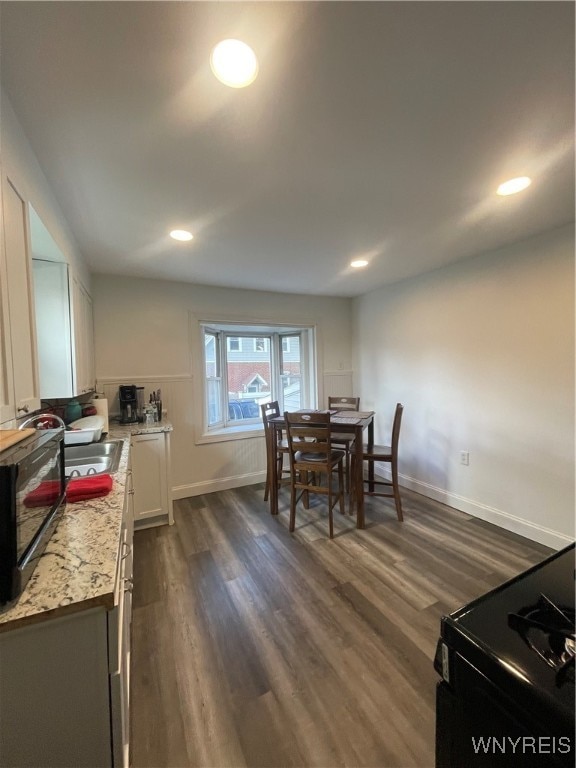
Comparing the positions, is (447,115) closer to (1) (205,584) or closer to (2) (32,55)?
(2) (32,55)

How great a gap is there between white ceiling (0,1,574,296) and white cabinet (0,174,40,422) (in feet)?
1.28

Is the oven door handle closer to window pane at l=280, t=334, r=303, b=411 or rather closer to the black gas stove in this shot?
the black gas stove

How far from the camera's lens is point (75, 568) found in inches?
33.1

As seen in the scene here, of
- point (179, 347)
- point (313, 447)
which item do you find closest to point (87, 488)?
point (313, 447)

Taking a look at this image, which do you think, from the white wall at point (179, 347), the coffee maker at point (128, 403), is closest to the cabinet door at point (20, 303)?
the coffee maker at point (128, 403)

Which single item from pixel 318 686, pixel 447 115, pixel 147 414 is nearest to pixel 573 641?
pixel 318 686

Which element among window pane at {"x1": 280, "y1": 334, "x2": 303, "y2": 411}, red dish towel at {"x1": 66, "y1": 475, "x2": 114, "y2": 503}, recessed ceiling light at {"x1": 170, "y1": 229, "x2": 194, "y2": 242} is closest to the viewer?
red dish towel at {"x1": 66, "y1": 475, "x2": 114, "y2": 503}

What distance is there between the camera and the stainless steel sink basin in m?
1.79

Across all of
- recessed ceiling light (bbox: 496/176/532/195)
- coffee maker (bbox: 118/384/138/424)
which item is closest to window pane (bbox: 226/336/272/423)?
coffee maker (bbox: 118/384/138/424)

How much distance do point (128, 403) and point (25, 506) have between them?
2.33m

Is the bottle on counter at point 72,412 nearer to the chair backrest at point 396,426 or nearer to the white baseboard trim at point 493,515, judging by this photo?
the chair backrest at point 396,426

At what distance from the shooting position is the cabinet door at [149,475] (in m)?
2.58

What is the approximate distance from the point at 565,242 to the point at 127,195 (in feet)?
9.41

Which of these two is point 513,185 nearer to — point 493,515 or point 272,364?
point 493,515
